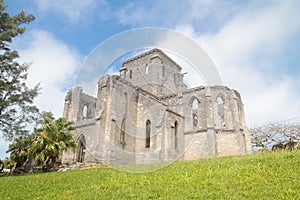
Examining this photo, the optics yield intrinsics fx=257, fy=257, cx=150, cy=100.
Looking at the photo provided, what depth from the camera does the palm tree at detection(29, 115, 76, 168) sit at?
1709 centimetres

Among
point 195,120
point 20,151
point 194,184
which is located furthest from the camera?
point 195,120

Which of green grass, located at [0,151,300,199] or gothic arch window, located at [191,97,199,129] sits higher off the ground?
gothic arch window, located at [191,97,199,129]

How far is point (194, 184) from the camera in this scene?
880cm

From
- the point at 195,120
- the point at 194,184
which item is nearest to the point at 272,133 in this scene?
the point at 195,120

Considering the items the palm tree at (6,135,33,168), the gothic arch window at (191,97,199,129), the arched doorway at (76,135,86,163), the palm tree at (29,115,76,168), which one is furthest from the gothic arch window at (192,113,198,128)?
the palm tree at (6,135,33,168)

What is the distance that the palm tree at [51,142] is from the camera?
56.1ft

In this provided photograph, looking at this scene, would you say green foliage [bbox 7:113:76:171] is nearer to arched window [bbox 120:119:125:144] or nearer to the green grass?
arched window [bbox 120:119:125:144]

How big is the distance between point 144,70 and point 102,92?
13.0m

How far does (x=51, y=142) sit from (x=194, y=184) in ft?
39.3

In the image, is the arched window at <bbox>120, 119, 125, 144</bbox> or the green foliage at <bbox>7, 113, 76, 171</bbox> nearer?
the green foliage at <bbox>7, 113, 76, 171</bbox>

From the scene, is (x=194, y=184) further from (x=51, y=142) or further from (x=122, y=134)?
(x=122, y=134)

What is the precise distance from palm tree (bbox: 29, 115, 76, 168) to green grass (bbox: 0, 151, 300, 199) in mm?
5423

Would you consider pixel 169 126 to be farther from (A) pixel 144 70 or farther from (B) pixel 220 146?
(A) pixel 144 70

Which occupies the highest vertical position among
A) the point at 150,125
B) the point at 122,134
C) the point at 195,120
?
the point at 195,120
